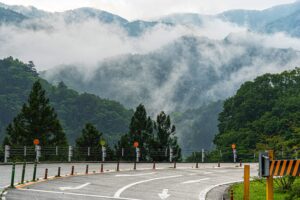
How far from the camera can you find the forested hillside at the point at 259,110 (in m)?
67.8

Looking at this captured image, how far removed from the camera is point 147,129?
4859 centimetres

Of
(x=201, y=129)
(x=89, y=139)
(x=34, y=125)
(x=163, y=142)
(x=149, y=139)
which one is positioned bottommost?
(x=89, y=139)

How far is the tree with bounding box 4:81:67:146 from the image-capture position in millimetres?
43812

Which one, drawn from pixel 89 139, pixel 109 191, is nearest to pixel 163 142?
pixel 89 139

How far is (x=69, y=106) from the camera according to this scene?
133m

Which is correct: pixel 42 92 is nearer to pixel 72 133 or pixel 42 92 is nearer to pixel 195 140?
pixel 72 133

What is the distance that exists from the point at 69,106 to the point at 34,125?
8913 cm

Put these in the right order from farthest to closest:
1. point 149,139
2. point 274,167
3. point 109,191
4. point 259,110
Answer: point 259,110 < point 149,139 < point 109,191 < point 274,167

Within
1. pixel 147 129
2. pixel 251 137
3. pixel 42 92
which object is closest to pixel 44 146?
pixel 42 92

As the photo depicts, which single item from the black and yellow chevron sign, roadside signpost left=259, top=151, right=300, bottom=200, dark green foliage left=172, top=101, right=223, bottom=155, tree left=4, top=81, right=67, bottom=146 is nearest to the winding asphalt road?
roadside signpost left=259, top=151, right=300, bottom=200

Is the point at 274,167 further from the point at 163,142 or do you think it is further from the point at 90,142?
the point at 163,142

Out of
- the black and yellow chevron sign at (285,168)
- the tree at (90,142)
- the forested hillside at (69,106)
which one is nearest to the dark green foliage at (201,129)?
the forested hillside at (69,106)

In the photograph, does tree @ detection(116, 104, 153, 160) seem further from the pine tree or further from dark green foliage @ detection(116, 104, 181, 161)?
the pine tree

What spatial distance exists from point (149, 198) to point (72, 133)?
113m
